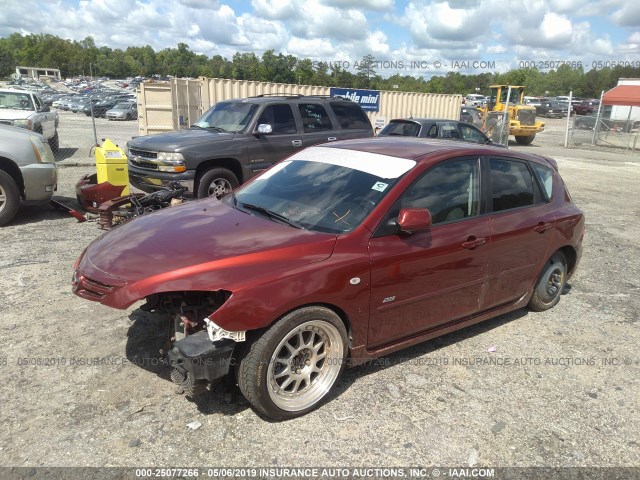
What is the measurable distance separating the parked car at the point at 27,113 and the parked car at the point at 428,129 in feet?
30.7

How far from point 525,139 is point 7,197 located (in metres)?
25.5

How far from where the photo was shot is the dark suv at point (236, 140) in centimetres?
759

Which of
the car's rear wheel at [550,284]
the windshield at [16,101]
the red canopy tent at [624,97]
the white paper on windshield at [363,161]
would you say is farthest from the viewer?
the red canopy tent at [624,97]

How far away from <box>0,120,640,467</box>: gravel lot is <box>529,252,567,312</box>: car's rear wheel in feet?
0.39

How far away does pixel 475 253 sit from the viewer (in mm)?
3801

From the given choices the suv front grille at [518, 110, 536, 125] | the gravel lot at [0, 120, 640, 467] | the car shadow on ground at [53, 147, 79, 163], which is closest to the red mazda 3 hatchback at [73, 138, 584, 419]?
the gravel lot at [0, 120, 640, 467]

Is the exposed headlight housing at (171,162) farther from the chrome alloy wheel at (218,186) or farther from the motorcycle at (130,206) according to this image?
the chrome alloy wheel at (218,186)

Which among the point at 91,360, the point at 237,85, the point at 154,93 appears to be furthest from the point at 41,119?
the point at 91,360

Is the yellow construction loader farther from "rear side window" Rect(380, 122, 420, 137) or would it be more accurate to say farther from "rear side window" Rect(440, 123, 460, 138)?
"rear side window" Rect(380, 122, 420, 137)

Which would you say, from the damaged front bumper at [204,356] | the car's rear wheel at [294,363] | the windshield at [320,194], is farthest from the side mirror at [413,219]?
the damaged front bumper at [204,356]

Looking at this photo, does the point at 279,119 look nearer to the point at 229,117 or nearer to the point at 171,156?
the point at 229,117

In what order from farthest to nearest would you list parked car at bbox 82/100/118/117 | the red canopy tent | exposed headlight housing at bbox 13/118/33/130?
parked car at bbox 82/100/118/117, the red canopy tent, exposed headlight housing at bbox 13/118/33/130

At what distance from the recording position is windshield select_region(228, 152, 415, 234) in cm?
337

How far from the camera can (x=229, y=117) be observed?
28.8 ft
